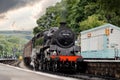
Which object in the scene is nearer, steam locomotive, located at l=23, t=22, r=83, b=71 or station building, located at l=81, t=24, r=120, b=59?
steam locomotive, located at l=23, t=22, r=83, b=71

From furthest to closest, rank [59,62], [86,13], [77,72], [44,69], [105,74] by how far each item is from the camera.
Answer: [86,13] < [44,69] < [77,72] < [59,62] < [105,74]

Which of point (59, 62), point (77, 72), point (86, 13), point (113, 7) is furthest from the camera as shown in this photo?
point (86, 13)

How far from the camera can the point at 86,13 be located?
7962 cm

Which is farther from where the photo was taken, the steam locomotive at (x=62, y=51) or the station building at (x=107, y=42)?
the station building at (x=107, y=42)

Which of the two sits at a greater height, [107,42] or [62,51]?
[107,42]

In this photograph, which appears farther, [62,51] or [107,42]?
[107,42]

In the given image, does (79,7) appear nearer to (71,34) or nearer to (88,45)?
(88,45)

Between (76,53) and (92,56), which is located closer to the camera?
(76,53)

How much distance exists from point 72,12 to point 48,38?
51.3 meters

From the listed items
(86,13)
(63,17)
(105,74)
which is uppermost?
(86,13)

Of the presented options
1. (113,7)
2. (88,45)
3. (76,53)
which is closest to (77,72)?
(76,53)

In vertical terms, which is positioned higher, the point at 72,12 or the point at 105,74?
the point at 72,12

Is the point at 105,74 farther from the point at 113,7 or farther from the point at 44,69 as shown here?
the point at 44,69

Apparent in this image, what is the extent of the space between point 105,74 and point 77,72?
7182mm
